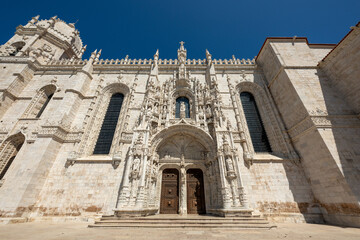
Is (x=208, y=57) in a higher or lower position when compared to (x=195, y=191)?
higher

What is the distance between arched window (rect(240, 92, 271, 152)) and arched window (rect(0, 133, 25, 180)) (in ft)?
60.2

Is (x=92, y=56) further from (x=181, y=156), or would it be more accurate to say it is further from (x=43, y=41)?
(x=181, y=156)

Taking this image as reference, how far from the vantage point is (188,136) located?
11680mm

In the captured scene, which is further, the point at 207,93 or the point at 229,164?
the point at 207,93

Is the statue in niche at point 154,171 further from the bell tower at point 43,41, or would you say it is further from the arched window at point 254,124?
the bell tower at point 43,41

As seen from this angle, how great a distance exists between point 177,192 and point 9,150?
12924mm

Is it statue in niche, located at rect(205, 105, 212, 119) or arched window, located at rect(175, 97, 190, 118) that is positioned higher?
arched window, located at rect(175, 97, 190, 118)

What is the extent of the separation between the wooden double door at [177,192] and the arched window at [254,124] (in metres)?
5.30

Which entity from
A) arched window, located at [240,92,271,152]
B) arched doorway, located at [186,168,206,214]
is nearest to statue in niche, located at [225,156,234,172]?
arched doorway, located at [186,168,206,214]

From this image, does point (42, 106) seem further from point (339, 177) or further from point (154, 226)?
point (339, 177)

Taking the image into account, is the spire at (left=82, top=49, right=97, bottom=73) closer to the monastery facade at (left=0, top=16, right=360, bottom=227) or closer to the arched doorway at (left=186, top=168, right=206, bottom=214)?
the monastery facade at (left=0, top=16, right=360, bottom=227)

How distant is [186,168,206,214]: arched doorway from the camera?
32.1 feet

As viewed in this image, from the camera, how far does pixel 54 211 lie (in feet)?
28.9

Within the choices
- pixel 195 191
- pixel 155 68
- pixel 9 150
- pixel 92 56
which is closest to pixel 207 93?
pixel 155 68
